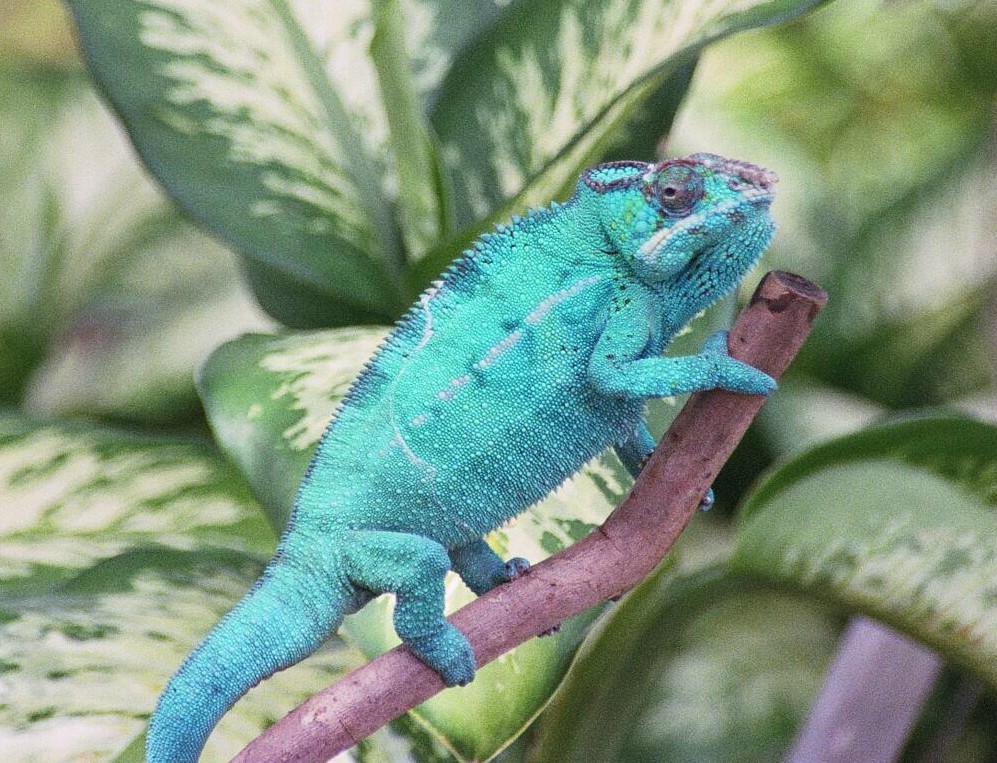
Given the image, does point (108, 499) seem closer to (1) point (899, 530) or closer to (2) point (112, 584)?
(2) point (112, 584)

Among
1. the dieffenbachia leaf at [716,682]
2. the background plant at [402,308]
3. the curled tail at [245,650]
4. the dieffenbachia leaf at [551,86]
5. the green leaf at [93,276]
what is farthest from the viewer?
the green leaf at [93,276]

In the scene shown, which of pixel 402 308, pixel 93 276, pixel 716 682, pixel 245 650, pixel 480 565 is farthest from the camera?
pixel 93 276

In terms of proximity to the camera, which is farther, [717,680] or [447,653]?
[717,680]

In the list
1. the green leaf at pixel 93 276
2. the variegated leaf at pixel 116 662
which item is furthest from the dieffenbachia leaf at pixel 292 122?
the green leaf at pixel 93 276

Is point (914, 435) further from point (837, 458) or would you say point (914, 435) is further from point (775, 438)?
point (775, 438)

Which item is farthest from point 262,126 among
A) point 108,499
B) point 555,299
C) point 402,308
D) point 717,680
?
point 717,680

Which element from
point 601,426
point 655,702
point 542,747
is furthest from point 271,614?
point 655,702

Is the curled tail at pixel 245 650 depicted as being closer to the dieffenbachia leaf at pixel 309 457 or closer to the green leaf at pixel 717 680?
the dieffenbachia leaf at pixel 309 457
